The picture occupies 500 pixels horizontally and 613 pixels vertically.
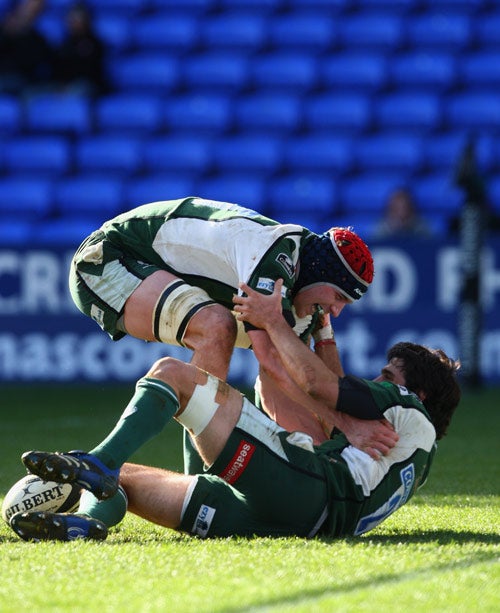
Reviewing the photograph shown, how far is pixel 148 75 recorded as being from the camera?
16484mm

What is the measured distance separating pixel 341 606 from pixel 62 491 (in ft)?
6.28

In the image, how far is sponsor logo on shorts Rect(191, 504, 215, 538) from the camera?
15.7ft

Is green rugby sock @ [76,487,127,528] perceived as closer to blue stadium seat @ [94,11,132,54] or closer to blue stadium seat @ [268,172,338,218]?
blue stadium seat @ [268,172,338,218]

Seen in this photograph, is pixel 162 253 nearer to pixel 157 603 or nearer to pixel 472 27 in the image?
pixel 157 603

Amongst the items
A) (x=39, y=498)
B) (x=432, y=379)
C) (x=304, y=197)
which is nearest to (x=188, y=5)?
(x=304, y=197)

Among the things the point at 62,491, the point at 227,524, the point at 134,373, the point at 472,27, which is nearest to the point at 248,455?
the point at 227,524

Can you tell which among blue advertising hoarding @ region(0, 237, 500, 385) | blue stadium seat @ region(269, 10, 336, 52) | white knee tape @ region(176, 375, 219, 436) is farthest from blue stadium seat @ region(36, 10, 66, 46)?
white knee tape @ region(176, 375, 219, 436)

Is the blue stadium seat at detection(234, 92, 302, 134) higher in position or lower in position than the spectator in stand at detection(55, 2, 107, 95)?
lower

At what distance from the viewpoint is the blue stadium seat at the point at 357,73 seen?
15898mm

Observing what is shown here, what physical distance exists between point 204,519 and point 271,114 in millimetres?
11387

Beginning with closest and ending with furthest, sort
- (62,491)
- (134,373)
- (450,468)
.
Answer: (62,491), (450,468), (134,373)

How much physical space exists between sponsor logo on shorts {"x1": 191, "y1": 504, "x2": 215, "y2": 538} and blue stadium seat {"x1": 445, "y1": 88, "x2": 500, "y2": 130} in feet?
37.1

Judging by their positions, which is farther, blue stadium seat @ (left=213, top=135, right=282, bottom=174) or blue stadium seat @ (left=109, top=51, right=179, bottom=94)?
blue stadium seat @ (left=109, top=51, right=179, bottom=94)

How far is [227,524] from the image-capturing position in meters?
4.77
